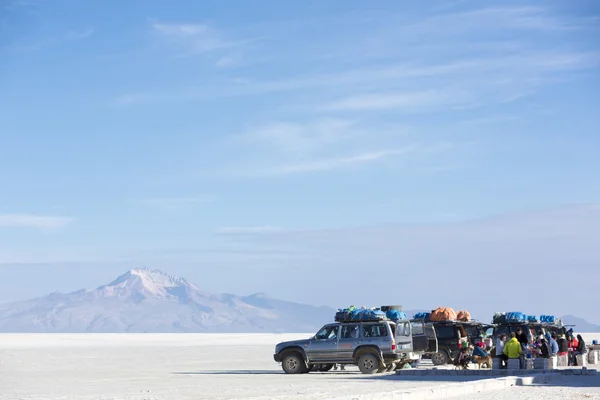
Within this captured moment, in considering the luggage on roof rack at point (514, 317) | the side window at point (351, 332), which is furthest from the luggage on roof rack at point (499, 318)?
the side window at point (351, 332)

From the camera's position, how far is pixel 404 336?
32562mm

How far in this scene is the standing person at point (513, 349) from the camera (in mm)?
31141

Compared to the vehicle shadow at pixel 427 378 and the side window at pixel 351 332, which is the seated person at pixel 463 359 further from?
the side window at pixel 351 332

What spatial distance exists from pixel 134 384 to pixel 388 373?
772cm

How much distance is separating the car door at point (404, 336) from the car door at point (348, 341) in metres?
1.16

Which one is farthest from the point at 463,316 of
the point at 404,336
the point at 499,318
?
the point at 404,336

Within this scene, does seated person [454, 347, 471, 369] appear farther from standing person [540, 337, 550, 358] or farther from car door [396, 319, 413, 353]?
standing person [540, 337, 550, 358]

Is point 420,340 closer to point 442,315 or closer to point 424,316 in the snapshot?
point 442,315

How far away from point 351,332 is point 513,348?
4855 mm

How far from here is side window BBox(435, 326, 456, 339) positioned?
1471 inches

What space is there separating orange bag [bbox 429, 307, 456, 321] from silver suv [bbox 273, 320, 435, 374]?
15.6ft

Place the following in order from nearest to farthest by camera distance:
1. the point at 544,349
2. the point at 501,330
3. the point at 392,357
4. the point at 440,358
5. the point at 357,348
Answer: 1. the point at 392,357
2. the point at 357,348
3. the point at 544,349
4. the point at 440,358
5. the point at 501,330

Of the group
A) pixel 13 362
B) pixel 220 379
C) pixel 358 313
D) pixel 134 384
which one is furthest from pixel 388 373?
pixel 13 362

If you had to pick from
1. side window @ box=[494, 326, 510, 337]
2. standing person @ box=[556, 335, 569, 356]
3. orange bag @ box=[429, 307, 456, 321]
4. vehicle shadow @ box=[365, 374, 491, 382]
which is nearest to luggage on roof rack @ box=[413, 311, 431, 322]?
orange bag @ box=[429, 307, 456, 321]
